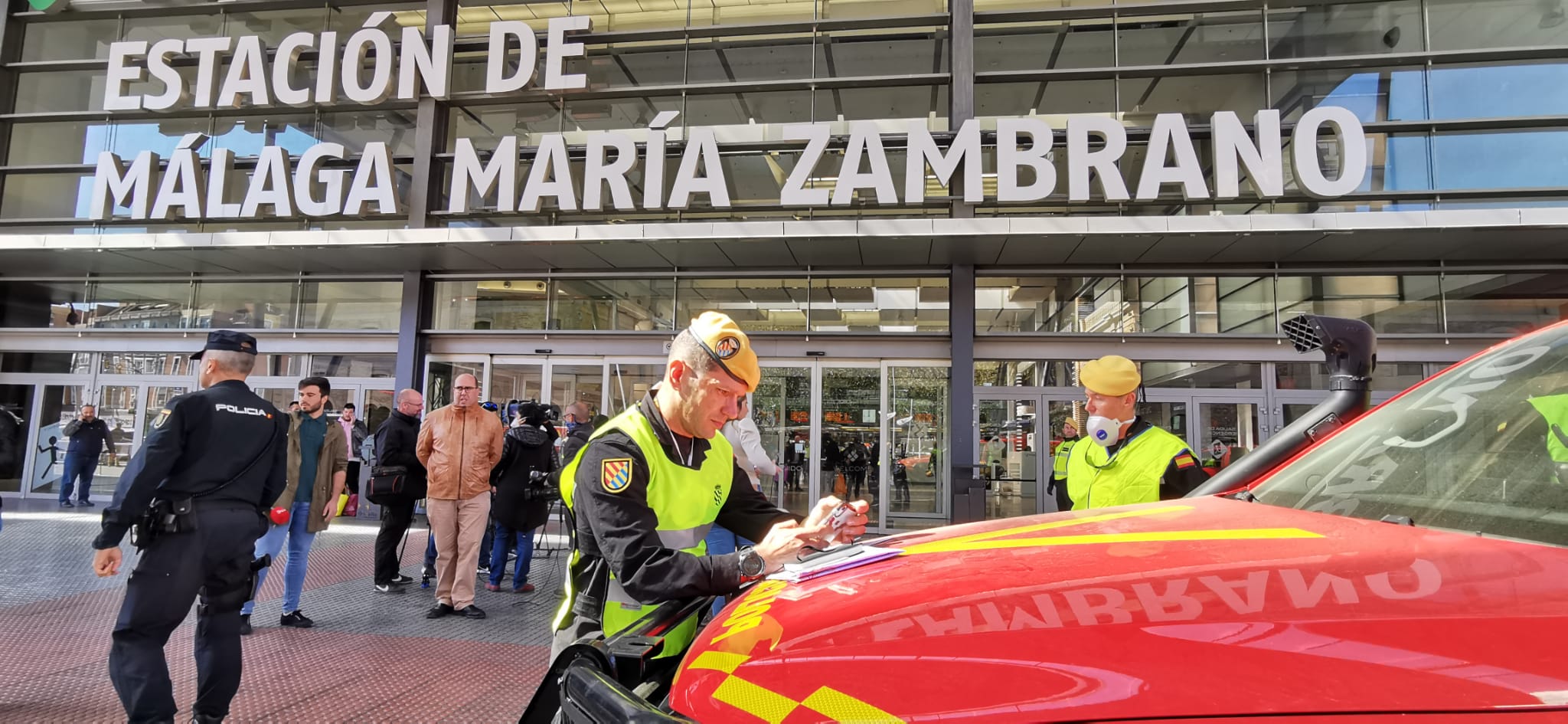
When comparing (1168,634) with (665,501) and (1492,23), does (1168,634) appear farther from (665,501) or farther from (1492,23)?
(1492,23)

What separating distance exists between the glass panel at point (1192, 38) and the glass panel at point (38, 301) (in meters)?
19.1

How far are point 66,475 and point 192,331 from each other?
3.04 meters

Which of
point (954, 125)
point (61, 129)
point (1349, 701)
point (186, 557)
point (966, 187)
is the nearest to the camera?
point (1349, 701)

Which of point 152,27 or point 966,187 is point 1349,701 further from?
point 152,27

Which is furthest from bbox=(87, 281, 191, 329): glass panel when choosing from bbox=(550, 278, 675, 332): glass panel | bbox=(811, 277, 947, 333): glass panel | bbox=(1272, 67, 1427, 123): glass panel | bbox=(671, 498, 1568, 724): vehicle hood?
bbox=(1272, 67, 1427, 123): glass panel

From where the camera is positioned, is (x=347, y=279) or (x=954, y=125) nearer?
(x=954, y=125)

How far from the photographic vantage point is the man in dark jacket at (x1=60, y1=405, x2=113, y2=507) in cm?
1204

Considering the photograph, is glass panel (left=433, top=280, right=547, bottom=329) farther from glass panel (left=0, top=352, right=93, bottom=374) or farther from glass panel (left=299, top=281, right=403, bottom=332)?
glass panel (left=0, top=352, right=93, bottom=374)

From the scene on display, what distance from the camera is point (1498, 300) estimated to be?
10.2 metres

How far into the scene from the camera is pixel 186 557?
310cm

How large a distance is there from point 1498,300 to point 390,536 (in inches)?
565

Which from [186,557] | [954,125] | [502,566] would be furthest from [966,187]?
[186,557]

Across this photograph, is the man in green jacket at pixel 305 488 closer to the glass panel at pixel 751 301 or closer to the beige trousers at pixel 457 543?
the beige trousers at pixel 457 543

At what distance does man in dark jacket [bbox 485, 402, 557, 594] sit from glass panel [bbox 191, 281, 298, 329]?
879cm
